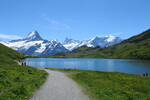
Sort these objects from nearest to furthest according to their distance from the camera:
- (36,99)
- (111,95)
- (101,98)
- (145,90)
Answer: (36,99), (101,98), (111,95), (145,90)

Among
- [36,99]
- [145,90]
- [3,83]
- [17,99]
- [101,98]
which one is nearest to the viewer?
[17,99]

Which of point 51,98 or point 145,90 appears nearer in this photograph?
point 51,98

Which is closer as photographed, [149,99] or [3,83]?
[149,99]

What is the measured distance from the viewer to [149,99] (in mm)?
18969

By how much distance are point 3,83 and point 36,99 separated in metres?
8.84

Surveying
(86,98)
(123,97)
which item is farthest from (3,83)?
(123,97)

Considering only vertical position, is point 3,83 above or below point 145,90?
above

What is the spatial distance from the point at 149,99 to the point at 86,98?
738cm

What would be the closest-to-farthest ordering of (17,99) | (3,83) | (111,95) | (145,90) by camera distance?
(17,99), (111,95), (3,83), (145,90)

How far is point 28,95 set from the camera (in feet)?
60.9

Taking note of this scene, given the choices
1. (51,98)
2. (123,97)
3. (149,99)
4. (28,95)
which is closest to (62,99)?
(51,98)

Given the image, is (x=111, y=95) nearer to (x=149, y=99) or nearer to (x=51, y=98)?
(x=149, y=99)

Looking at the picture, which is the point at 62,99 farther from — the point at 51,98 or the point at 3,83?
the point at 3,83

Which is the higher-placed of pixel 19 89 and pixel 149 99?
pixel 19 89
